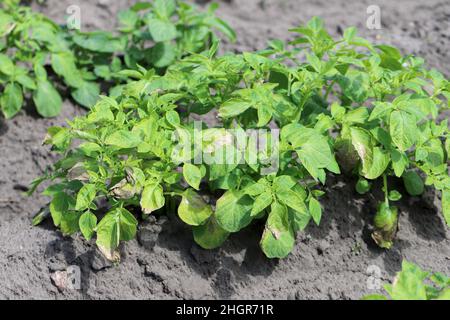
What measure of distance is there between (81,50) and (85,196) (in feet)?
4.59

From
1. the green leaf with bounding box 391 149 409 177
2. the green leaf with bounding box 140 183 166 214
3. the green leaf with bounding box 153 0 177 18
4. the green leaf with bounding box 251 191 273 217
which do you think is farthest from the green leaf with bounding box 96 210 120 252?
the green leaf with bounding box 153 0 177 18

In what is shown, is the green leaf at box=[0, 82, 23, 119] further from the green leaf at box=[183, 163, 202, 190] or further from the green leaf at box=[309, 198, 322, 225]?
the green leaf at box=[309, 198, 322, 225]

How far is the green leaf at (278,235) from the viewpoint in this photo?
9.06ft

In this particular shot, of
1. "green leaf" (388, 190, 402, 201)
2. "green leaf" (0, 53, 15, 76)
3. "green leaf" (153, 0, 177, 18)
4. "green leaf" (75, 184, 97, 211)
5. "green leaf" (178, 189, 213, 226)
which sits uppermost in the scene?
"green leaf" (153, 0, 177, 18)

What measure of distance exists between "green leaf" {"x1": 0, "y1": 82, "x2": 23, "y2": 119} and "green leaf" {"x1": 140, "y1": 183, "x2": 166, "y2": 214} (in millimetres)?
1253

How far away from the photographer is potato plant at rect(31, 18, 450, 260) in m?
2.80

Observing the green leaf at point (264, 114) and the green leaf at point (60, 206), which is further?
the green leaf at point (60, 206)

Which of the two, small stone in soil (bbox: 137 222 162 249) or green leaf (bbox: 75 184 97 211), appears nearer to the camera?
green leaf (bbox: 75 184 97 211)

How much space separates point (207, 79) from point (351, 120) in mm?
582

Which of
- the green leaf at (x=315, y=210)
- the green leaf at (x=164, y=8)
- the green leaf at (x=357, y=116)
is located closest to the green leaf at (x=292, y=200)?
the green leaf at (x=315, y=210)

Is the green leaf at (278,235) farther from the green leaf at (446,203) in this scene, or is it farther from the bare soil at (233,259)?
the green leaf at (446,203)

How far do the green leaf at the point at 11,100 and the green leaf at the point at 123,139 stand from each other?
1130 mm

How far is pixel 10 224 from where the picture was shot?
3.29m
